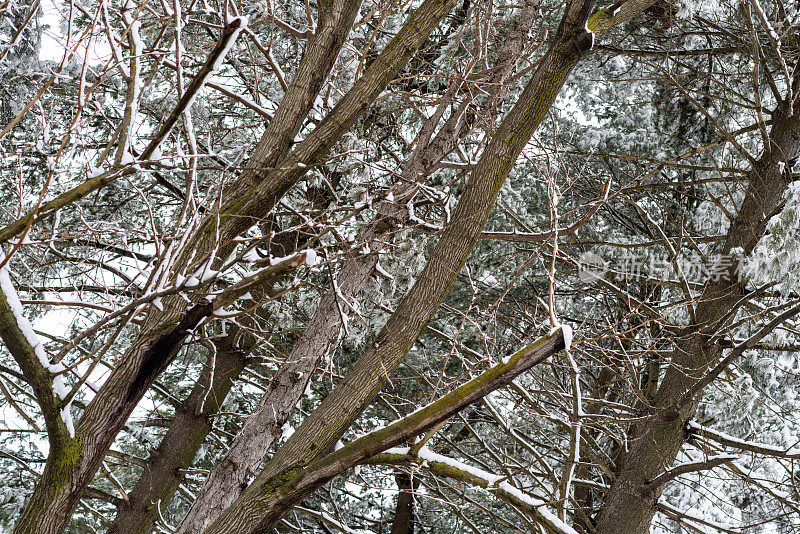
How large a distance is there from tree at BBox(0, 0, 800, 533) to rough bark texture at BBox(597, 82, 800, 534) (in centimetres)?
2

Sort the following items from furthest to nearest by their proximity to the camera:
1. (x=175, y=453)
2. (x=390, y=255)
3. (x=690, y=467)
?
(x=175, y=453), (x=390, y=255), (x=690, y=467)

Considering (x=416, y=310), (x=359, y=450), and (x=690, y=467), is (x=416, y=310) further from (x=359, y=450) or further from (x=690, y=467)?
(x=690, y=467)

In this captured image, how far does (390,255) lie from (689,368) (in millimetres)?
2550

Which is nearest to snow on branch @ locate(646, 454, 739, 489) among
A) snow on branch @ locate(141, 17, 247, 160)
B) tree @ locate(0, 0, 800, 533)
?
tree @ locate(0, 0, 800, 533)

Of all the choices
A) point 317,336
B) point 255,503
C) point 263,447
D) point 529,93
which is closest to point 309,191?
point 317,336

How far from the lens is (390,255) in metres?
5.45

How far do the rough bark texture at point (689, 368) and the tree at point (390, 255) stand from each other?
24mm

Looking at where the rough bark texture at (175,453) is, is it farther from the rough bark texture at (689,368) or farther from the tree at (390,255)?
the rough bark texture at (689,368)

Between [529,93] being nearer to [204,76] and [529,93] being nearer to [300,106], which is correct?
[300,106]

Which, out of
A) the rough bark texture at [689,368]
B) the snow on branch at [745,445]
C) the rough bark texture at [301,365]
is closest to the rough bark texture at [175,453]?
the rough bark texture at [301,365]

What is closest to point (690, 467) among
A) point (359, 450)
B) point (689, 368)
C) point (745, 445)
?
point (745, 445)

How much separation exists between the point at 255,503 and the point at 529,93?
2266 mm

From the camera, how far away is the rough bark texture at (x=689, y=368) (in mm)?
4922

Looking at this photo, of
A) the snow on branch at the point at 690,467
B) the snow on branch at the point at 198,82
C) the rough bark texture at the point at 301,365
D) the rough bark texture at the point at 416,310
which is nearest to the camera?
the snow on branch at the point at 198,82
